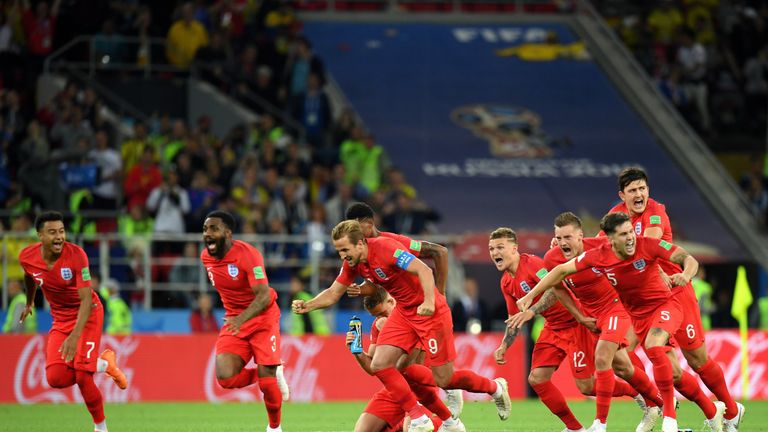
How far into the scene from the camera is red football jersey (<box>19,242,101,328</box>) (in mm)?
13695

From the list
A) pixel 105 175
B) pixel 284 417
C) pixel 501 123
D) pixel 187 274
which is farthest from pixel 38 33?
pixel 284 417

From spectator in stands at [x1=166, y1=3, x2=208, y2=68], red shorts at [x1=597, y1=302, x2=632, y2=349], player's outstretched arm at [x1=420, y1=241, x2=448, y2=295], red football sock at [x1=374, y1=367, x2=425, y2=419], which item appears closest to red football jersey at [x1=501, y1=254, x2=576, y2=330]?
red shorts at [x1=597, y1=302, x2=632, y2=349]

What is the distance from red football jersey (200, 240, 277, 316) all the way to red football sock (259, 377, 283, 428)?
821 millimetres

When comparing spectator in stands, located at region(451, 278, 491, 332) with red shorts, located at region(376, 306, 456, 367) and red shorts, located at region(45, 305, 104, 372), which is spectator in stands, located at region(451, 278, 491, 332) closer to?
red shorts, located at region(45, 305, 104, 372)

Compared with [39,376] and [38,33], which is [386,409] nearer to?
[39,376]

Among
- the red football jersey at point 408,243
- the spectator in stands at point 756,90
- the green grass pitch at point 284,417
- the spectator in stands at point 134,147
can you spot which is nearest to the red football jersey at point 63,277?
the green grass pitch at point 284,417

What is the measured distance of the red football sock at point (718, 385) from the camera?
1302cm

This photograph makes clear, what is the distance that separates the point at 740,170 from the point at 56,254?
21272 millimetres

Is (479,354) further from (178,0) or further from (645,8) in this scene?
(645,8)

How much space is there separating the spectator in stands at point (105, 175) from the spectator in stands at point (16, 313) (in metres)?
2.75

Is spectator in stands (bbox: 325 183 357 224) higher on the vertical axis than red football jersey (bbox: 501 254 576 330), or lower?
higher

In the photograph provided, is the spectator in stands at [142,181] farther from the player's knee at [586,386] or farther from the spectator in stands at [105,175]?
the player's knee at [586,386]

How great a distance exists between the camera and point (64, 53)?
27.2m

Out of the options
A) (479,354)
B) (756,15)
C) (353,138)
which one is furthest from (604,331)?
(756,15)
